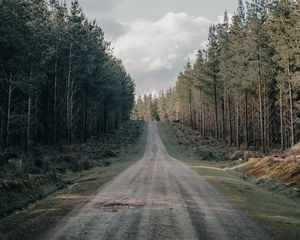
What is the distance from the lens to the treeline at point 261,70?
43.8m

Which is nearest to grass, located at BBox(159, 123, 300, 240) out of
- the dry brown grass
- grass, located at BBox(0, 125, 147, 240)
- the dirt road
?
the dirt road

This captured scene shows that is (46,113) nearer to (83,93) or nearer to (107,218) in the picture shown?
(83,93)

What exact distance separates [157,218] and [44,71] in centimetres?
3762

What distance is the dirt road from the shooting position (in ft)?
33.3

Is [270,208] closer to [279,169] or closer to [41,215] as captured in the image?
[41,215]

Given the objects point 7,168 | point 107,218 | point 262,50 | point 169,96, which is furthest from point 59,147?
point 169,96

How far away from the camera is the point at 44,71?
46844mm

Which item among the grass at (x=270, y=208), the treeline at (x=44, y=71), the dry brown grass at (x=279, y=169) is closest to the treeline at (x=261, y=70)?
the dry brown grass at (x=279, y=169)

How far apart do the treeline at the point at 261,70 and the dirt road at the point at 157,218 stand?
85.5 ft

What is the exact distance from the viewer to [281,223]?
12047mm

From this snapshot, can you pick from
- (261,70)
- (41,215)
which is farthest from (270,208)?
(261,70)

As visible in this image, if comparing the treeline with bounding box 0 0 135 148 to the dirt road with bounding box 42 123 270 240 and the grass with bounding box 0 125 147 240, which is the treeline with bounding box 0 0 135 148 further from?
the dirt road with bounding box 42 123 270 240

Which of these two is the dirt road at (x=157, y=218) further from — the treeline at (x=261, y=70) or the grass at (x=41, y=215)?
the treeline at (x=261, y=70)

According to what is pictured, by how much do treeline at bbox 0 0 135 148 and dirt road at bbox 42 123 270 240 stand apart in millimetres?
21121
